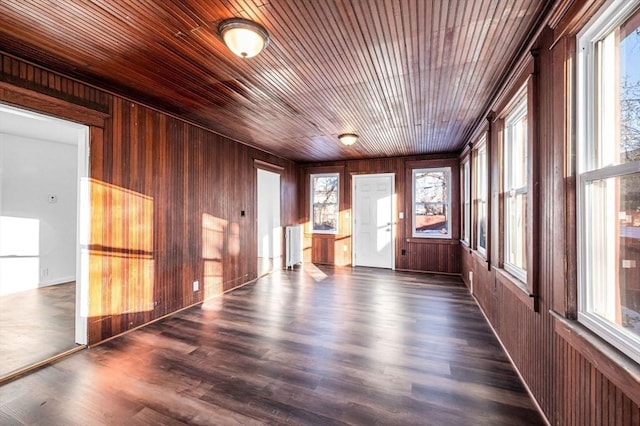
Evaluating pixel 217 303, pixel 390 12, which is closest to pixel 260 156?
pixel 217 303

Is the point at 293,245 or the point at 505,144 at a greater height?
the point at 505,144

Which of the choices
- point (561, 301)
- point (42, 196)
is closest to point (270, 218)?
point (42, 196)

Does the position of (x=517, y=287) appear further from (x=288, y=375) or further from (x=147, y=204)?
(x=147, y=204)

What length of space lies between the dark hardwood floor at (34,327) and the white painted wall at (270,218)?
11.4ft

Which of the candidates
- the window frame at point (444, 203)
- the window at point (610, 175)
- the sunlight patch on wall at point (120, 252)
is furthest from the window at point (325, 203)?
the window at point (610, 175)

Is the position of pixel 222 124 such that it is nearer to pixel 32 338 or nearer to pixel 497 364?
pixel 32 338

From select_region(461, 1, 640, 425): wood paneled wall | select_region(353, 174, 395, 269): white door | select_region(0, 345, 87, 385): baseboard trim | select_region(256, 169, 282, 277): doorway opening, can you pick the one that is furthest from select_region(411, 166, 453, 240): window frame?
select_region(0, 345, 87, 385): baseboard trim

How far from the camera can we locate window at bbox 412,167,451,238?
6066 mm

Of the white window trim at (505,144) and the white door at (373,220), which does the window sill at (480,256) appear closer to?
the white window trim at (505,144)

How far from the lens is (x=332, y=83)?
2.77 meters

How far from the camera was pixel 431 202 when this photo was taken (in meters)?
6.18

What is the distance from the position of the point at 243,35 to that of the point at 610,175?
6.92ft

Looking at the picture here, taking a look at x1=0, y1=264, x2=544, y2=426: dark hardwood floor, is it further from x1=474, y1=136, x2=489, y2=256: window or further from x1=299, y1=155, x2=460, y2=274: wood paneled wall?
x1=299, y1=155, x2=460, y2=274: wood paneled wall

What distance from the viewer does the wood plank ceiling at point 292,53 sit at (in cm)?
176
